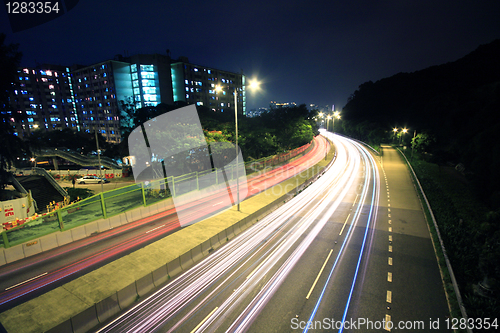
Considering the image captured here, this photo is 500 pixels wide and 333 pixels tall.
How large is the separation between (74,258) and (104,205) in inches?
160

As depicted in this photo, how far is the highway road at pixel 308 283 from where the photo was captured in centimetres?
788

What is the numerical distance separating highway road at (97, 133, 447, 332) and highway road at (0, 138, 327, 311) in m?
4.30

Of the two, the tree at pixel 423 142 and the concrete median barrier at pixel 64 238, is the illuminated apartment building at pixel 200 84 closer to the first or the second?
the tree at pixel 423 142

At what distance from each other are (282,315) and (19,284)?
11.3 meters

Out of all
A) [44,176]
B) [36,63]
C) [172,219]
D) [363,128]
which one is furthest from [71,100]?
[363,128]

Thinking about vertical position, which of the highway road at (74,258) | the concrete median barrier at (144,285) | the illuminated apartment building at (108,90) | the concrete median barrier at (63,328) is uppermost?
the illuminated apartment building at (108,90)

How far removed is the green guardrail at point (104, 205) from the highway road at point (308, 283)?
8.27 m

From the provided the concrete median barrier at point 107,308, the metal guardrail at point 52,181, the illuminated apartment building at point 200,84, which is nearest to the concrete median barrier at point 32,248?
the concrete median barrier at point 107,308

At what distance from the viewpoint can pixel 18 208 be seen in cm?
1741

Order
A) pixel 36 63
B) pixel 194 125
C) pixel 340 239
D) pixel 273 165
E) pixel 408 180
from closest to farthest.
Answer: pixel 340 239
pixel 194 125
pixel 408 180
pixel 273 165
pixel 36 63

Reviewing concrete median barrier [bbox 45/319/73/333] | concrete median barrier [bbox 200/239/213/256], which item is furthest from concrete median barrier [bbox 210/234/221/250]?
concrete median barrier [bbox 45/319/73/333]

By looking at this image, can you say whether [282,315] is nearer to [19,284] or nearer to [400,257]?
[400,257]

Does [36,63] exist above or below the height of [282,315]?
above

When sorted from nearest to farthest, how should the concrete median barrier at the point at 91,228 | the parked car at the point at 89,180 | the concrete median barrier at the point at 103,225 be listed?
the concrete median barrier at the point at 91,228 → the concrete median barrier at the point at 103,225 → the parked car at the point at 89,180
